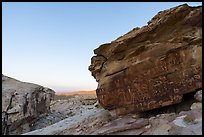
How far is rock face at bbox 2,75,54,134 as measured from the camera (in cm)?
1462

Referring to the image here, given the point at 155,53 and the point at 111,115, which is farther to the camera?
the point at 111,115

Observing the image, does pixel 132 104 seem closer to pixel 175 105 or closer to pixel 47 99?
pixel 175 105

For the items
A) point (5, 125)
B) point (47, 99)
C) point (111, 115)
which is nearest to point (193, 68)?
point (111, 115)

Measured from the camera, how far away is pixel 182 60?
8.44 metres

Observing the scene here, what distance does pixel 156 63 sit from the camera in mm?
8859

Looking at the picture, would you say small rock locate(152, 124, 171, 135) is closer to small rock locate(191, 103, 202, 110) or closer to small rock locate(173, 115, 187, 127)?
small rock locate(173, 115, 187, 127)

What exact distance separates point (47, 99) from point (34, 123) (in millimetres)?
3081

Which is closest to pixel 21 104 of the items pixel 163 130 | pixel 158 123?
pixel 158 123

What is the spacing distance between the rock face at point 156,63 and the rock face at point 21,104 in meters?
7.61

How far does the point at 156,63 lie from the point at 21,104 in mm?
10790

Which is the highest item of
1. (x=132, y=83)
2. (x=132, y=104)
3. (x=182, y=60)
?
(x=182, y=60)

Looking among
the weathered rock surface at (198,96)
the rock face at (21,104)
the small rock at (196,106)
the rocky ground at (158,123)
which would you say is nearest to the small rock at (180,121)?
the rocky ground at (158,123)

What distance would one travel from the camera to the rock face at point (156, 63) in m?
8.31

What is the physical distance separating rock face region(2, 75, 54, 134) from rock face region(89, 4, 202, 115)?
7.61 m
